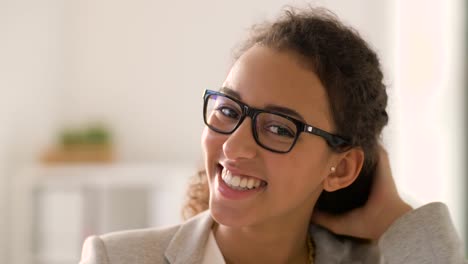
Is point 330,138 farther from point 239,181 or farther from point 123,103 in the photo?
point 123,103

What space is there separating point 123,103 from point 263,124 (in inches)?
158

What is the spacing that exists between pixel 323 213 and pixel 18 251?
3472 millimetres

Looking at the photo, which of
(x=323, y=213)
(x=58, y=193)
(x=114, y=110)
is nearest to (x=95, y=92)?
(x=114, y=110)

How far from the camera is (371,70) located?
5.24ft

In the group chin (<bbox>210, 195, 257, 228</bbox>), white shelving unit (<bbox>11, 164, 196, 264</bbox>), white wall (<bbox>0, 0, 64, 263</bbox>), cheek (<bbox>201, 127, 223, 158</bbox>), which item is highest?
cheek (<bbox>201, 127, 223, 158</bbox>)

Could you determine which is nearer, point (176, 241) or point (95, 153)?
point (176, 241)

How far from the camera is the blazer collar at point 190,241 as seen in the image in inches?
61.1

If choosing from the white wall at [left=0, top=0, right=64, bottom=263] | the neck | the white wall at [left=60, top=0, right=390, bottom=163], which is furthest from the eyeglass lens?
the white wall at [left=60, top=0, right=390, bottom=163]

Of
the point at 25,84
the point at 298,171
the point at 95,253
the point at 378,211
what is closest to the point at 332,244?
the point at 378,211

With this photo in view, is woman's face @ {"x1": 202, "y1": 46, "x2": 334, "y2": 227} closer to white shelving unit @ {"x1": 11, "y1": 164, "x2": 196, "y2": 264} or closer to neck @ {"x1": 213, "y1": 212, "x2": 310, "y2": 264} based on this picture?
neck @ {"x1": 213, "y1": 212, "x2": 310, "y2": 264}

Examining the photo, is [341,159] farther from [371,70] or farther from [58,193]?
[58,193]

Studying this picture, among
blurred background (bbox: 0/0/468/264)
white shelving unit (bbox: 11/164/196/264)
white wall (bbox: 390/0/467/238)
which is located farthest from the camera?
white shelving unit (bbox: 11/164/196/264)

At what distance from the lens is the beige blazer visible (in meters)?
1.52

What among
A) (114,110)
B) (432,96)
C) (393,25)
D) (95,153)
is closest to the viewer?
(432,96)
